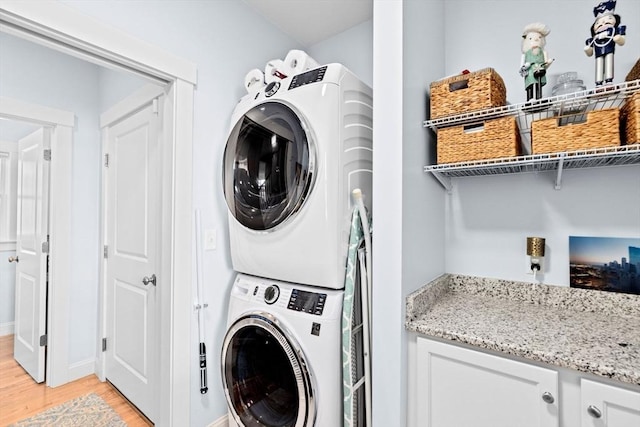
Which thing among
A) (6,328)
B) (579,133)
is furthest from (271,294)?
(6,328)

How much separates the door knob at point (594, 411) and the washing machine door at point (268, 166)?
1166 millimetres

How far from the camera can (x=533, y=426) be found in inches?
37.9

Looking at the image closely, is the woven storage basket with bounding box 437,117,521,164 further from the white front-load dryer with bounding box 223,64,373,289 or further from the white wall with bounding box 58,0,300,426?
the white wall with bounding box 58,0,300,426

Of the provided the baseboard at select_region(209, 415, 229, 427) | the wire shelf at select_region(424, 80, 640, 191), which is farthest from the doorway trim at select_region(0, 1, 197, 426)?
the wire shelf at select_region(424, 80, 640, 191)

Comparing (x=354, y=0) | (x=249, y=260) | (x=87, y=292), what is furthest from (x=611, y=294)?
(x=87, y=292)

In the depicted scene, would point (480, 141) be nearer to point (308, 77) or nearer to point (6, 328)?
point (308, 77)

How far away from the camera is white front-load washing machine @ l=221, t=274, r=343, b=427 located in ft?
4.23

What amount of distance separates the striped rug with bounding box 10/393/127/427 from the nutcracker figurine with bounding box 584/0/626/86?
3049mm

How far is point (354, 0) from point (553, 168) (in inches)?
60.6

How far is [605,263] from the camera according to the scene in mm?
1318

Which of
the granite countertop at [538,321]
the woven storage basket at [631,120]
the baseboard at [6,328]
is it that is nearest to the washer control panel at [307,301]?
the granite countertop at [538,321]

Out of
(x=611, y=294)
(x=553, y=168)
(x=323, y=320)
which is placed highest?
(x=553, y=168)

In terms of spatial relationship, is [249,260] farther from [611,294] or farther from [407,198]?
[611,294]

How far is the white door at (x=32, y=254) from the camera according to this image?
2391 millimetres
